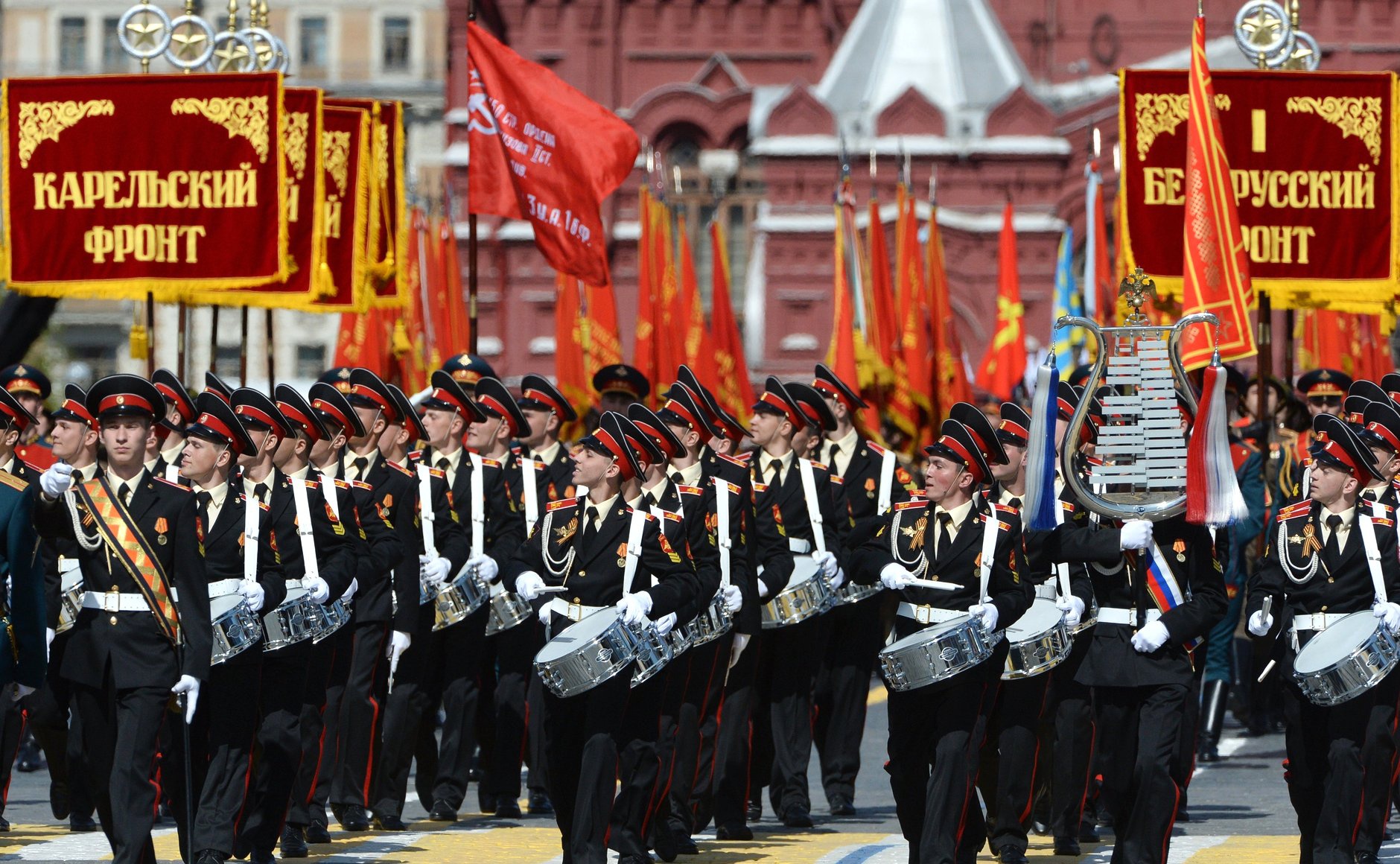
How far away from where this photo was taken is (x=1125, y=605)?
1000 centimetres

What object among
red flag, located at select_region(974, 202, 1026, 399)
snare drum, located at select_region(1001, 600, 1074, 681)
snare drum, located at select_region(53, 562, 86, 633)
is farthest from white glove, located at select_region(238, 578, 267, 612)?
red flag, located at select_region(974, 202, 1026, 399)

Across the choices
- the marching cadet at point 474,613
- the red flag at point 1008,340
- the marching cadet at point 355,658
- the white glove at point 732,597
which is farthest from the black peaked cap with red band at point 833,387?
the red flag at point 1008,340

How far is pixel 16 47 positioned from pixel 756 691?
196 ft

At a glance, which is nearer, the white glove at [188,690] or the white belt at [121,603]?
the white glove at [188,690]

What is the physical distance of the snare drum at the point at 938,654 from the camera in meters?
9.75

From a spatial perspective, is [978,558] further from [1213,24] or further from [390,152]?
[1213,24]


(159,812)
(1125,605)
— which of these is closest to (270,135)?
(159,812)

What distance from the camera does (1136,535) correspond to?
9688mm

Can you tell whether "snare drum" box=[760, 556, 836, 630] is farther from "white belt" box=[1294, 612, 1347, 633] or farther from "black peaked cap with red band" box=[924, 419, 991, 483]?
"white belt" box=[1294, 612, 1347, 633]

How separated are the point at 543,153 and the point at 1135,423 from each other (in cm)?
700

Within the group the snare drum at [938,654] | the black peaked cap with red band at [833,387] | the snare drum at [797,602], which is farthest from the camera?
the black peaked cap with red band at [833,387]

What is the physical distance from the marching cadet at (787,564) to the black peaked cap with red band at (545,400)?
1145mm

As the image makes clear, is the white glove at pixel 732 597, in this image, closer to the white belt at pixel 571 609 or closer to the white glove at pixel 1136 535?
the white belt at pixel 571 609

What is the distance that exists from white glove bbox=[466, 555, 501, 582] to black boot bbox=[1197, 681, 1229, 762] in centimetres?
475
